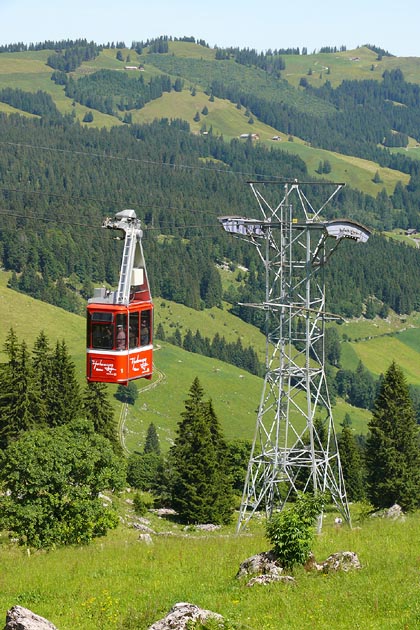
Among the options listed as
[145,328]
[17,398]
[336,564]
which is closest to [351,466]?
[17,398]

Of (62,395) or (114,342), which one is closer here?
(114,342)

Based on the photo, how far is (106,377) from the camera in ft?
150

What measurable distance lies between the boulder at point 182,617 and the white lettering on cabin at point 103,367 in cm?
1803

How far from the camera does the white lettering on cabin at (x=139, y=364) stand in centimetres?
4609

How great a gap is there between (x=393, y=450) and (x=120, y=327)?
40.6 meters

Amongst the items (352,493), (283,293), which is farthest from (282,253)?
(352,493)

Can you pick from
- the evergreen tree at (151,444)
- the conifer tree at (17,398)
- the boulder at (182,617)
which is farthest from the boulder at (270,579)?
the evergreen tree at (151,444)

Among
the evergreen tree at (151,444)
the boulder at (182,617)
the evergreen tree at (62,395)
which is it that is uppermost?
the boulder at (182,617)

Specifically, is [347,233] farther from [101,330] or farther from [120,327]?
[101,330]

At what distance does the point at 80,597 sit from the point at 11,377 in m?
49.8

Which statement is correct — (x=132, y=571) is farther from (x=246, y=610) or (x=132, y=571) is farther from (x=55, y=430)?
(x=55, y=430)

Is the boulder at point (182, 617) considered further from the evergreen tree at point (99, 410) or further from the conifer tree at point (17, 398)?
the evergreen tree at point (99, 410)

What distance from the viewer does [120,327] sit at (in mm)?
45719

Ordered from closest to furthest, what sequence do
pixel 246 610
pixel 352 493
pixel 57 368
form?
1. pixel 246 610
2. pixel 57 368
3. pixel 352 493
